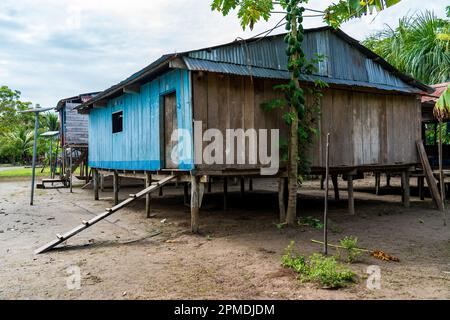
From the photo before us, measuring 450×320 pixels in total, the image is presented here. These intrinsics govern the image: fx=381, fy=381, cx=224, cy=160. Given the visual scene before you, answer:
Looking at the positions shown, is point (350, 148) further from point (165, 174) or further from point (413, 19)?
point (413, 19)

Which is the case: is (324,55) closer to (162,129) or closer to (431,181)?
(162,129)

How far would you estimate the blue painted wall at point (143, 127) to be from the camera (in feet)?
27.9

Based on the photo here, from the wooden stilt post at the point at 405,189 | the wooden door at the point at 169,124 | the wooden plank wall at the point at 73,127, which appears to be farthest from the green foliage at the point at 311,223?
the wooden plank wall at the point at 73,127

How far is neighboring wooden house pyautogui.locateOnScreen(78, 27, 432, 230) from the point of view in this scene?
845cm

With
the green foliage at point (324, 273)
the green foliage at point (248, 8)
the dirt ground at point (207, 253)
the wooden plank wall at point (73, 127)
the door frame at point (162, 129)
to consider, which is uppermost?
the green foliage at point (248, 8)

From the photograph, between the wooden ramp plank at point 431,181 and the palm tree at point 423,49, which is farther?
the palm tree at point 423,49

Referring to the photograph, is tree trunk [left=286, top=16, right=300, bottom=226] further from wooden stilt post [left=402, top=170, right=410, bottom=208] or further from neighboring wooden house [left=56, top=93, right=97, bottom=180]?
neighboring wooden house [left=56, top=93, right=97, bottom=180]

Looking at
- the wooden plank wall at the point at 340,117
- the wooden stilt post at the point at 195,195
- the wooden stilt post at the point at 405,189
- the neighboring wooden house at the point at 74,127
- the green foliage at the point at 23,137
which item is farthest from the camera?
the green foliage at the point at 23,137

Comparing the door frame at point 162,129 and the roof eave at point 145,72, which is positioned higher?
the roof eave at point 145,72

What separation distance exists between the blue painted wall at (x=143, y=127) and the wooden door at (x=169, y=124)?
0.18 meters

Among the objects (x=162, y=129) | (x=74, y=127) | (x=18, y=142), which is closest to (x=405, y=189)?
(x=162, y=129)

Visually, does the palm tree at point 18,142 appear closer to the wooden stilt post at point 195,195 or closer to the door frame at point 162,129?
the door frame at point 162,129

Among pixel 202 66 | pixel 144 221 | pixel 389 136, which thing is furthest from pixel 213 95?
pixel 389 136

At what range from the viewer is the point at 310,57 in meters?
10.3
